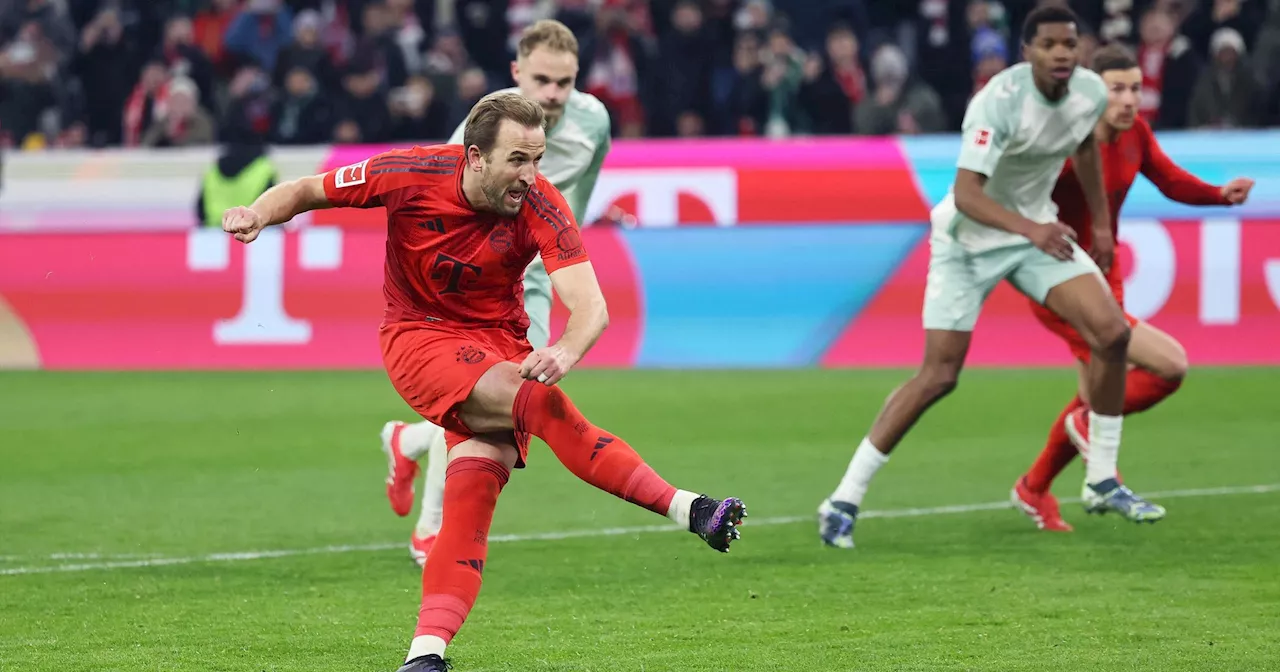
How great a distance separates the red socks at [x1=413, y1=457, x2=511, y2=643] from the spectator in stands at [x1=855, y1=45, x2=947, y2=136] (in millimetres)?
12431

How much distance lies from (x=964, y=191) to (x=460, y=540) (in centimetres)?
322

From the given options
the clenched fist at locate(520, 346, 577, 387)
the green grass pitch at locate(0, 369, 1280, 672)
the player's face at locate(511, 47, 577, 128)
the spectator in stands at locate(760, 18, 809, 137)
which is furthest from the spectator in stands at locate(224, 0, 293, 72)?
the clenched fist at locate(520, 346, 577, 387)

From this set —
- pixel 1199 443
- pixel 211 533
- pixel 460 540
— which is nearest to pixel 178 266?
pixel 211 533

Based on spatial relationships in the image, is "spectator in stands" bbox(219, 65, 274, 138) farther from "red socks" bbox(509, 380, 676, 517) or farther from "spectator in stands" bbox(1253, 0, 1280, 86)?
"red socks" bbox(509, 380, 676, 517)

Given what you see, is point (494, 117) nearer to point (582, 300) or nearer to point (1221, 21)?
point (582, 300)

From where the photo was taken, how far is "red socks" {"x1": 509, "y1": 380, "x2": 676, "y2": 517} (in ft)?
17.0

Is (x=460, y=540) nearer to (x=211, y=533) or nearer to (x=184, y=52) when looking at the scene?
(x=211, y=533)

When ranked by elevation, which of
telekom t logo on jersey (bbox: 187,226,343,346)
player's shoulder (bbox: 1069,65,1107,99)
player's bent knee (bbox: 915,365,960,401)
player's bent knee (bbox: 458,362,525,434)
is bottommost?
telekom t logo on jersey (bbox: 187,226,343,346)

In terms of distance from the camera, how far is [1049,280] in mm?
7691

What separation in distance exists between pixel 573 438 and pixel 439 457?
2.07 m

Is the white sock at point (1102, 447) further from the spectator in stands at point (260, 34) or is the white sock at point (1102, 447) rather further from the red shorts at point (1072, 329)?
the spectator in stands at point (260, 34)

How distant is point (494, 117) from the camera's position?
205 inches

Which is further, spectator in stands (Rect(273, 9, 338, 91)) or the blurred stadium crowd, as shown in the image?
spectator in stands (Rect(273, 9, 338, 91))

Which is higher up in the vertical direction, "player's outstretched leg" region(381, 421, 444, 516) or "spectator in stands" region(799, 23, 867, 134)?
"spectator in stands" region(799, 23, 867, 134)
